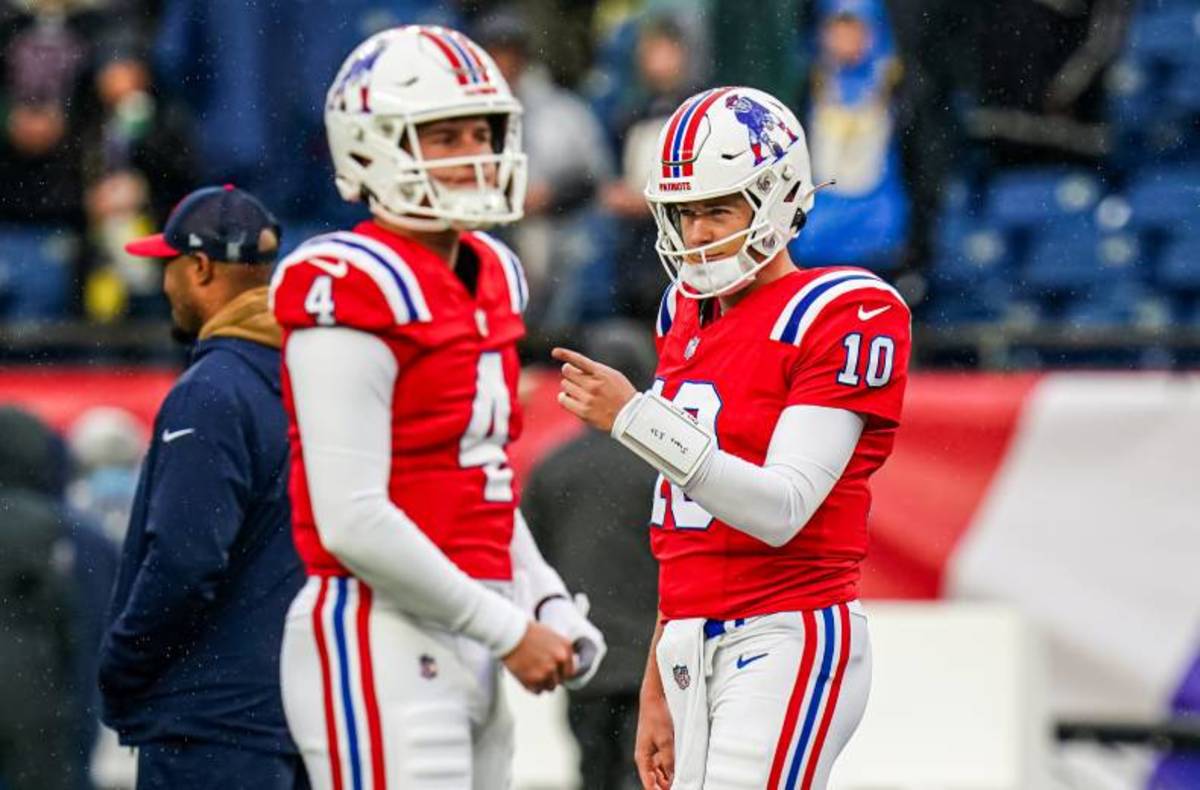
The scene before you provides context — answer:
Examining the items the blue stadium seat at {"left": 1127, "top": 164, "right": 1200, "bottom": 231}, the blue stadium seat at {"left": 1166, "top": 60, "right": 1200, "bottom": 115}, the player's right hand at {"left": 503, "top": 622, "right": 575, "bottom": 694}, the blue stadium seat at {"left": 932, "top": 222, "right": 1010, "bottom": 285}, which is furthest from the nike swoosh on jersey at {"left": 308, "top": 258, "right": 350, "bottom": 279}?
the blue stadium seat at {"left": 1166, "top": 60, "right": 1200, "bottom": 115}

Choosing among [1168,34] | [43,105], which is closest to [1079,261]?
[1168,34]

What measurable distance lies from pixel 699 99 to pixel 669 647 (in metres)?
1.06

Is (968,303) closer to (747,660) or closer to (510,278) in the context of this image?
(510,278)

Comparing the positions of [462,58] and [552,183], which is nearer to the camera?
[462,58]

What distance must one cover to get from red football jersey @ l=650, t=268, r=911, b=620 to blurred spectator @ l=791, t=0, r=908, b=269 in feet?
15.0

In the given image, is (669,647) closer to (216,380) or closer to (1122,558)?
(216,380)

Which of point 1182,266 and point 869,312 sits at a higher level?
point 869,312

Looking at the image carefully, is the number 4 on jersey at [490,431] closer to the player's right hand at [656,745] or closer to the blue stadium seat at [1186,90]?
the player's right hand at [656,745]

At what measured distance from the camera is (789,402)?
436 centimetres

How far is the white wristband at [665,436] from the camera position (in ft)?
13.9

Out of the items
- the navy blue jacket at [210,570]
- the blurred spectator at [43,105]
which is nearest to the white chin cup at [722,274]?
the navy blue jacket at [210,570]

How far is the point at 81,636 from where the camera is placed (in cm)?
786

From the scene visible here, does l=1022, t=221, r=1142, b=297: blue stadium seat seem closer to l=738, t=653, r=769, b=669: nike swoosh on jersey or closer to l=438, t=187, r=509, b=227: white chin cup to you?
l=438, t=187, r=509, b=227: white chin cup

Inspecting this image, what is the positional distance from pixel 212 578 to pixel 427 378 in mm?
730
